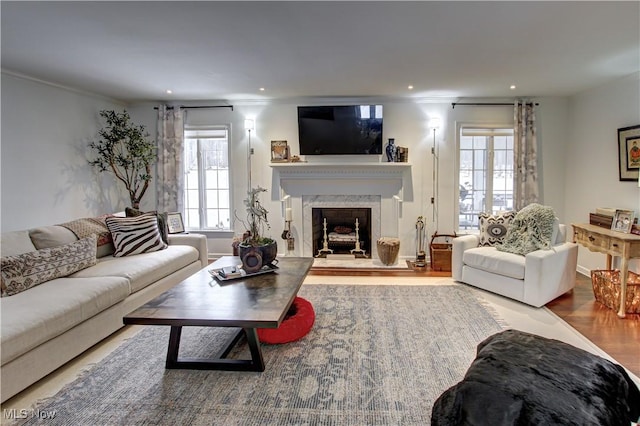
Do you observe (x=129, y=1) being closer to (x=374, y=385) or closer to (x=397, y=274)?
(x=374, y=385)

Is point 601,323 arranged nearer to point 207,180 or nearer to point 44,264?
point 44,264

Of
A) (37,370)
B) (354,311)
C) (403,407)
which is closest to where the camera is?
(403,407)

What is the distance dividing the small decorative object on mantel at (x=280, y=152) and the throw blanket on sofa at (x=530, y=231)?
3135mm

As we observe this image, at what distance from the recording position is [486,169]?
5332 mm

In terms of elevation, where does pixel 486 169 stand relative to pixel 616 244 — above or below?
above

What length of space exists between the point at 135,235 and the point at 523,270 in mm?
4041

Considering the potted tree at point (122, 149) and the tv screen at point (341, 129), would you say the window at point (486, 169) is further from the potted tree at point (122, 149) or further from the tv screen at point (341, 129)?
the potted tree at point (122, 149)

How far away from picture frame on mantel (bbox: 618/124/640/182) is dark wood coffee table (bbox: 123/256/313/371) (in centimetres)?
380

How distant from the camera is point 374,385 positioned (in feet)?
7.13

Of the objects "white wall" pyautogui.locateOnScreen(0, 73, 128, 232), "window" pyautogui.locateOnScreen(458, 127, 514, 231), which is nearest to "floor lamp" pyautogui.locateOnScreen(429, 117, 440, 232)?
"window" pyautogui.locateOnScreen(458, 127, 514, 231)

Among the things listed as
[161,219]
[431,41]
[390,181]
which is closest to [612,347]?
[431,41]

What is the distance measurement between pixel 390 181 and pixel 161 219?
322cm

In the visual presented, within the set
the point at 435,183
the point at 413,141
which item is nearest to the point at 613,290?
the point at 435,183

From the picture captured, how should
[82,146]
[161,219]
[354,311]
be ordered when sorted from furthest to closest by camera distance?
[82,146], [161,219], [354,311]
